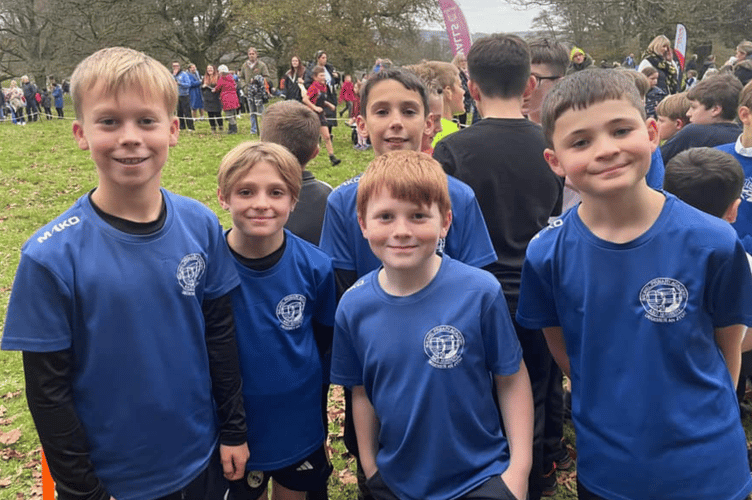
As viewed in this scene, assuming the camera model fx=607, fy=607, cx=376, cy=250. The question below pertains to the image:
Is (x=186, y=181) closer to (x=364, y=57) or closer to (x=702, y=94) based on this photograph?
(x=702, y=94)

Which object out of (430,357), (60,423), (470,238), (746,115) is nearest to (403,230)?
(430,357)

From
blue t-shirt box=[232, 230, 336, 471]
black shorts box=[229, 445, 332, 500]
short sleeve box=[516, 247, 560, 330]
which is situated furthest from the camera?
black shorts box=[229, 445, 332, 500]

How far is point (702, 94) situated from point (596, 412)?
3691 millimetres

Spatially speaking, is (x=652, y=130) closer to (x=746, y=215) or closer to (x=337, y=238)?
(x=337, y=238)

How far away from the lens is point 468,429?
79.0 inches

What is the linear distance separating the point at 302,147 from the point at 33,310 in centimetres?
185

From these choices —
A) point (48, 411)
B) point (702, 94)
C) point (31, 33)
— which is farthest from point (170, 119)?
point (31, 33)

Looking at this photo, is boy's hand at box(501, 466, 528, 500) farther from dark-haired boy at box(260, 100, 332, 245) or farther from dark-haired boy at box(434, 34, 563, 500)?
→ dark-haired boy at box(260, 100, 332, 245)

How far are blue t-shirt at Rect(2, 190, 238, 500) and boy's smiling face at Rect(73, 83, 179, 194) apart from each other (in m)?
0.16

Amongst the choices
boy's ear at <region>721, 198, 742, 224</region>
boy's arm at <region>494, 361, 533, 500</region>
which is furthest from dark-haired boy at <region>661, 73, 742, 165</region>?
boy's arm at <region>494, 361, 533, 500</region>

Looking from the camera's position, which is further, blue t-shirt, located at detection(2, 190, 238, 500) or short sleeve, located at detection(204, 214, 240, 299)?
short sleeve, located at detection(204, 214, 240, 299)

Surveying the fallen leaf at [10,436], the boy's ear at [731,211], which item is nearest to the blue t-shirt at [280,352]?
the boy's ear at [731,211]

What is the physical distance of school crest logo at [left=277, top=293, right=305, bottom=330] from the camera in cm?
241

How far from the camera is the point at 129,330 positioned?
1915 millimetres
